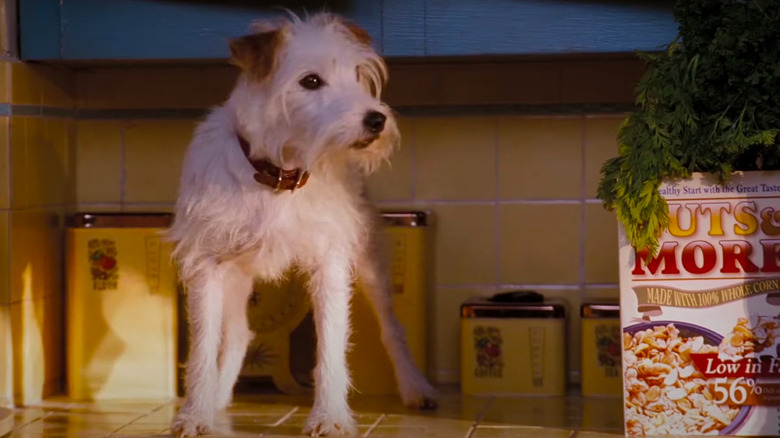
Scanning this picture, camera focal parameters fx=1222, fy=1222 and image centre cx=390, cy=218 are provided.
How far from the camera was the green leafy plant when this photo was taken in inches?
99.9

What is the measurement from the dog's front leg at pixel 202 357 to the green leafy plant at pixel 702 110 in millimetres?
960

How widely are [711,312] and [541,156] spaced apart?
1.10 metres

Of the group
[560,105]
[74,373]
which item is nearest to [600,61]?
[560,105]

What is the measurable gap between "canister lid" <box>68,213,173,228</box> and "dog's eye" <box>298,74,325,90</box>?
33.0 inches

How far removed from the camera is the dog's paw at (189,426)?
9.14 feet

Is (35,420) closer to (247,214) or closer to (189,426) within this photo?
(189,426)

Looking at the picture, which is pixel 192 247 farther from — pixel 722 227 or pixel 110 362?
pixel 722 227

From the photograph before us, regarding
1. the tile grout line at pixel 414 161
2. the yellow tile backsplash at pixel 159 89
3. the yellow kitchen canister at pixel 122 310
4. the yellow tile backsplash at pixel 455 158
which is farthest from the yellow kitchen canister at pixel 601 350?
the yellow tile backsplash at pixel 159 89

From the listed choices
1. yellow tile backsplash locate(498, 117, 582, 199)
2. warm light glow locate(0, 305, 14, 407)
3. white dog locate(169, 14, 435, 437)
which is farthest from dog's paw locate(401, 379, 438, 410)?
warm light glow locate(0, 305, 14, 407)

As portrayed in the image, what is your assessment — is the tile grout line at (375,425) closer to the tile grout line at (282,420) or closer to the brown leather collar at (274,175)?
the tile grout line at (282,420)

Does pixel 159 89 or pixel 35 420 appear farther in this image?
pixel 159 89

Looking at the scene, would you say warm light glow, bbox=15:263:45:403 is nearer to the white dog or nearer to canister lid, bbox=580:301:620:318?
the white dog

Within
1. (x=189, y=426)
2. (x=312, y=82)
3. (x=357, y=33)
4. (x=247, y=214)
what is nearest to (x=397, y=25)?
(x=357, y=33)

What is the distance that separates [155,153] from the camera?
3686 mm
